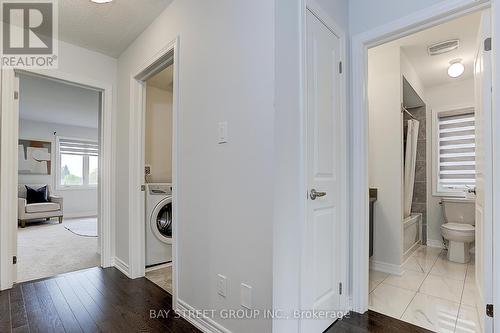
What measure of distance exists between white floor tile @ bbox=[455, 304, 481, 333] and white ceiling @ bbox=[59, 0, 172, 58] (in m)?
3.28

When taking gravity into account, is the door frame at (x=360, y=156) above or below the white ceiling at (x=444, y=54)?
below

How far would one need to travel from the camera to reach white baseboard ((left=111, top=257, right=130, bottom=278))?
2.67m

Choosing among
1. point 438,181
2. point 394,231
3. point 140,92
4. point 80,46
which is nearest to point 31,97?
point 80,46

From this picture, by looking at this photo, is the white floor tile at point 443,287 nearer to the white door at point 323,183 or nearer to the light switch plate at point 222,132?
the white door at point 323,183

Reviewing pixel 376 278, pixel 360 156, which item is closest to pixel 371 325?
pixel 376 278

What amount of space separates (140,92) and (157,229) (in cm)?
155

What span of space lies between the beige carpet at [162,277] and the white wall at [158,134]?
1218 millimetres

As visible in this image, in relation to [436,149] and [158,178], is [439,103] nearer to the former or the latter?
[436,149]

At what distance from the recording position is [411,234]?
3.44m

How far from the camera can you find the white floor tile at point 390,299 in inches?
76.4

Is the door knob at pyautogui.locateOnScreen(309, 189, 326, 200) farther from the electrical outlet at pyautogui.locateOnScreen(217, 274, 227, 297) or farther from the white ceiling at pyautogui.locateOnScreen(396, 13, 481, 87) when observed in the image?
the white ceiling at pyautogui.locateOnScreen(396, 13, 481, 87)

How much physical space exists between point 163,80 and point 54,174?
500 cm

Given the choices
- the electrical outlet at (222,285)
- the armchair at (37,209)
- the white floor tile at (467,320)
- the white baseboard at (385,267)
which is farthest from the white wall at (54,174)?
the white floor tile at (467,320)

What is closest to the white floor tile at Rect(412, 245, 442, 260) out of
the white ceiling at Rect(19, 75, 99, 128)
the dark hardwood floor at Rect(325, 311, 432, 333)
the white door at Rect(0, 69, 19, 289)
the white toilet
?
the white toilet
